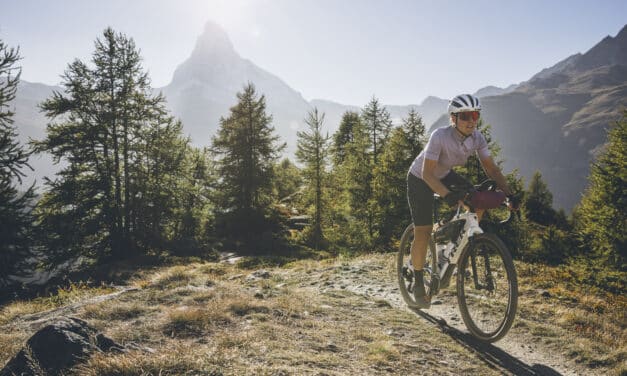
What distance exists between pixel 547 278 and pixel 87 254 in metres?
25.9

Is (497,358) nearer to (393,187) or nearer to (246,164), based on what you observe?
(393,187)

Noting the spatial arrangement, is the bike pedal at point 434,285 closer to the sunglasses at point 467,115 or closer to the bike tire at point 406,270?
the bike tire at point 406,270

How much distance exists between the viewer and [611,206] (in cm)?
1622

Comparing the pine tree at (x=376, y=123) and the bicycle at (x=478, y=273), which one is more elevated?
the pine tree at (x=376, y=123)

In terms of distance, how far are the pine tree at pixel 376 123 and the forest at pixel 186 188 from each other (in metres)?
0.13

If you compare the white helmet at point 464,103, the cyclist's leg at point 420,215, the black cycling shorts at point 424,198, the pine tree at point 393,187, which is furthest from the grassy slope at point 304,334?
the pine tree at point 393,187

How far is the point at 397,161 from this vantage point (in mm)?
23516

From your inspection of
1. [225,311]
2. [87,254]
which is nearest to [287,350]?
[225,311]

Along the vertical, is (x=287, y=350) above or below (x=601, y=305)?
above

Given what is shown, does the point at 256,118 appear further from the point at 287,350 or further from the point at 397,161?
the point at 287,350

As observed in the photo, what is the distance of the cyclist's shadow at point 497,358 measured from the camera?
4.07 metres

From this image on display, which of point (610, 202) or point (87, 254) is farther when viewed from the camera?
point (87, 254)

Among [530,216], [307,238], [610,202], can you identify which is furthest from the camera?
[530,216]

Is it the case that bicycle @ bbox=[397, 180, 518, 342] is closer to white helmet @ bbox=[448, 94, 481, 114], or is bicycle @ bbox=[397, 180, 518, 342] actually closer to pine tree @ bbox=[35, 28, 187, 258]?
white helmet @ bbox=[448, 94, 481, 114]
